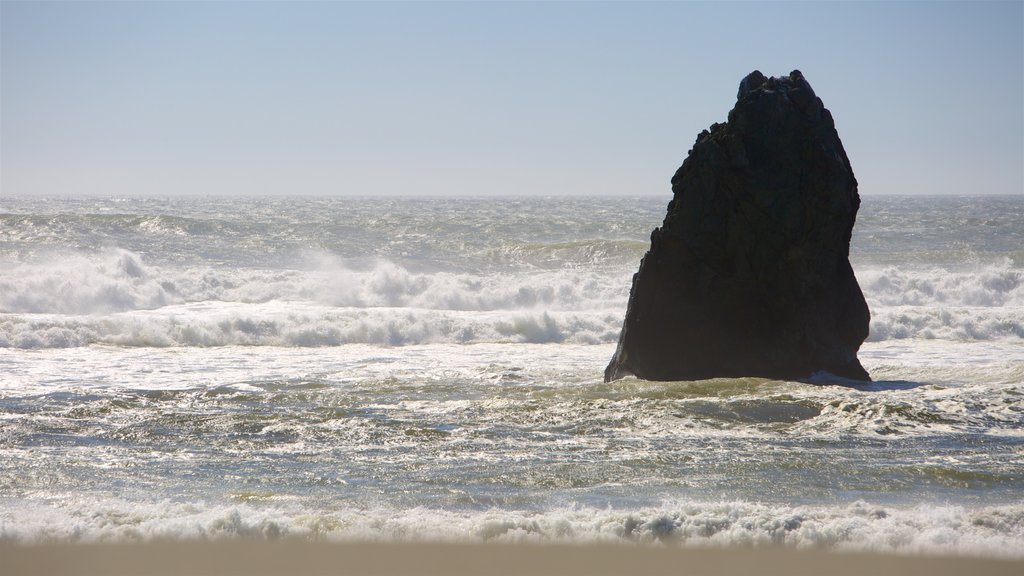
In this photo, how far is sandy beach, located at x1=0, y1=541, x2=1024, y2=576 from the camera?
21.0ft

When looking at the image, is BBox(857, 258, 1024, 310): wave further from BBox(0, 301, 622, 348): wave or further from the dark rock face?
the dark rock face

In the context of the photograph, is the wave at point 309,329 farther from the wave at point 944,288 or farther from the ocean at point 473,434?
the wave at point 944,288

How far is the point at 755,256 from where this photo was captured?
13125 mm

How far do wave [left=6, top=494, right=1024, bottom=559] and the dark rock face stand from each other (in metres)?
5.68

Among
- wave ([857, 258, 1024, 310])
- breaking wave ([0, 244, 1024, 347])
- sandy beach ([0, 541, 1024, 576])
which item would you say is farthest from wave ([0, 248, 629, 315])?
sandy beach ([0, 541, 1024, 576])

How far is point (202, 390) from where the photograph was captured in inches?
526

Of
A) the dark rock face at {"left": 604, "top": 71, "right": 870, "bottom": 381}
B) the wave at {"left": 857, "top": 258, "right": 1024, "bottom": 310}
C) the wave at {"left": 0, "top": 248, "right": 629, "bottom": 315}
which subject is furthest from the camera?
the wave at {"left": 857, "top": 258, "right": 1024, "bottom": 310}

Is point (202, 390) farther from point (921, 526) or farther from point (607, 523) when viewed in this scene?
point (921, 526)

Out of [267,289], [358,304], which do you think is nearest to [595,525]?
[358,304]

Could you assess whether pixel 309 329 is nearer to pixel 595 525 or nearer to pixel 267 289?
pixel 267 289

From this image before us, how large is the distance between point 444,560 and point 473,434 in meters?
3.80

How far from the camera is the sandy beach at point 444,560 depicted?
6.39 meters

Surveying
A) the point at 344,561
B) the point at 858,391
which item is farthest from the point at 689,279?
the point at 344,561

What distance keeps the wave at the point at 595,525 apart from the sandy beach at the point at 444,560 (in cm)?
13
